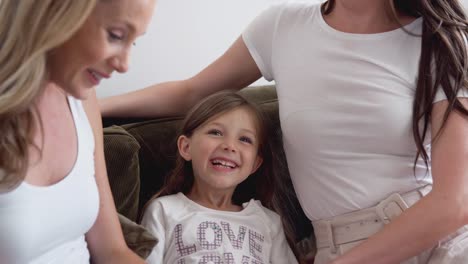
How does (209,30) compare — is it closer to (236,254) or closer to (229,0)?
(229,0)

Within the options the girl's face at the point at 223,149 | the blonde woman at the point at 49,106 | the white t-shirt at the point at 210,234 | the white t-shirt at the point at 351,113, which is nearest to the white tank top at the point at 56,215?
the blonde woman at the point at 49,106

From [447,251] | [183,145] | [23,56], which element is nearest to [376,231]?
[447,251]

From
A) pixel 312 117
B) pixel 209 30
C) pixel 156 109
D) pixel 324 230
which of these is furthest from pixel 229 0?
pixel 324 230

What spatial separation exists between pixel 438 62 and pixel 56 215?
0.87 meters

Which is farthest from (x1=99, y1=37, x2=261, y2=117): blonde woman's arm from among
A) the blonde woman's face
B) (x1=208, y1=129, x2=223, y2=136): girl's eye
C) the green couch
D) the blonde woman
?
the blonde woman's face

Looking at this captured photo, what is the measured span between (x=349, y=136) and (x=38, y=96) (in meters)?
0.72

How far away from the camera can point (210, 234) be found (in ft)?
4.86

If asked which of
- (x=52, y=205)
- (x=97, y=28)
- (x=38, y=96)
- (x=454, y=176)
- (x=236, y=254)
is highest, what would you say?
(x=97, y=28)

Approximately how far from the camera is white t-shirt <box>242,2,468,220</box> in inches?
55.8

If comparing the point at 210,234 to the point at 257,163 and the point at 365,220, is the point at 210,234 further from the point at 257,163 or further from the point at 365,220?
the point at 365,220

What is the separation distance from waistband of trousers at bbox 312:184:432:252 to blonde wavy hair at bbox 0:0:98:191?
77 centimetres

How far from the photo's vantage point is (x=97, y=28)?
0.94 m

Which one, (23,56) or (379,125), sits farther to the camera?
(379,125)

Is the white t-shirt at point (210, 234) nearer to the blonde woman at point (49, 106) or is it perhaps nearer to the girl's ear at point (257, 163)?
the girl's ear at point (257, 163)
